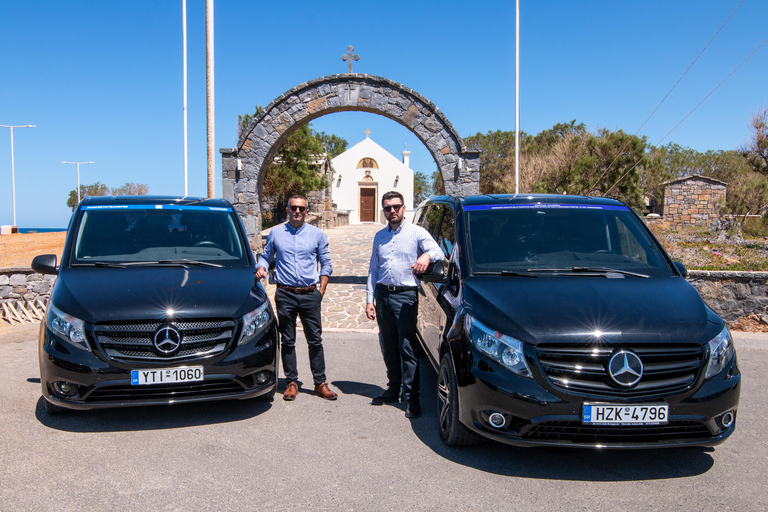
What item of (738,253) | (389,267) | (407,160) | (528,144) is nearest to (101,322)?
(389,267)

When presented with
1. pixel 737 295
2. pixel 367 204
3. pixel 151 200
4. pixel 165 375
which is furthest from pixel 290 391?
pixel 367 204

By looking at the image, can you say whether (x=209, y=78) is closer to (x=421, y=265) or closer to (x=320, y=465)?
(x=421, y=265)

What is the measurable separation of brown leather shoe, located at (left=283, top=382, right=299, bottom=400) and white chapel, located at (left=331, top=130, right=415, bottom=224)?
4230 centimetres

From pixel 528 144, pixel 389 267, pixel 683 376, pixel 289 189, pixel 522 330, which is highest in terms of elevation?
pixel 528 144

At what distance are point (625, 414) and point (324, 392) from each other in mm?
2631

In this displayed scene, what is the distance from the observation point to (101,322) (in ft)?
12.7

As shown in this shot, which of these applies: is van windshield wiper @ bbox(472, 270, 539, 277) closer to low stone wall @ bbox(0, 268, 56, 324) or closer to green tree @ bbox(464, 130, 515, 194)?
low stone wall @ bbox(0, 268, 56, 324)

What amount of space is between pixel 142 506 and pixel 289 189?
25.5 meters

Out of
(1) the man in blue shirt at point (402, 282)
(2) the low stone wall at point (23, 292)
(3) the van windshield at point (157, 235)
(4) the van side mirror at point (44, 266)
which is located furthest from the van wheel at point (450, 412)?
(2) the low stone wall at point (23, 292)

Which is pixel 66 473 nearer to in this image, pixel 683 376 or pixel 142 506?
pixel 142 506

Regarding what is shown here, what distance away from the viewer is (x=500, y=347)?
10.7ft

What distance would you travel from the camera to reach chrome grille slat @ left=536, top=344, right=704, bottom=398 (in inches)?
122

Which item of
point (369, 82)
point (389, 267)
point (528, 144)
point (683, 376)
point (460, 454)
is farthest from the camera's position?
point (528, 144)

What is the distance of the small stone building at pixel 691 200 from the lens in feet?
103
